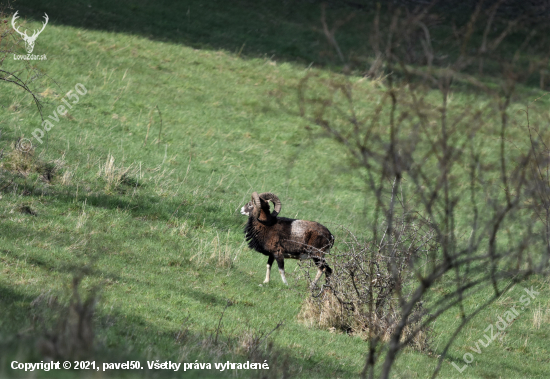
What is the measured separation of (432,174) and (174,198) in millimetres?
→ 12148

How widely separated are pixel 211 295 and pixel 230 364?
15.3 ft

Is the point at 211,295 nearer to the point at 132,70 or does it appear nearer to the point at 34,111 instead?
the point at 34,111

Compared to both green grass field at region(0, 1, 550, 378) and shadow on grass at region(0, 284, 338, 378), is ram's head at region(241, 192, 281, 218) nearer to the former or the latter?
green grass field at region(0, 1, 550, 378)

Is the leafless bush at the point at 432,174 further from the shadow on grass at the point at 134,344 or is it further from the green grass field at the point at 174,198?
the shadow on grass at the point at 134,344

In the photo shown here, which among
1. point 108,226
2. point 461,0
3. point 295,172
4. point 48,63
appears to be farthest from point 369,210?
point 461,0

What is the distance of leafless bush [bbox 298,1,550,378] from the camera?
17.6 ft

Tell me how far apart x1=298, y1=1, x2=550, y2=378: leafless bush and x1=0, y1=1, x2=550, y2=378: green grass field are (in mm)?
582

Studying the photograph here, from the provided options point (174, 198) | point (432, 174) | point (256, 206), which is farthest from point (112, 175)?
point (432, 174)

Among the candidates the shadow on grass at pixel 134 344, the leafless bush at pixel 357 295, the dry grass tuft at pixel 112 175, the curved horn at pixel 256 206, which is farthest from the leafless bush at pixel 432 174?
the dry grass tuft at pixel 112 175

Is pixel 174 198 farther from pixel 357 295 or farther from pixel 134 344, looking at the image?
pixel 134 344

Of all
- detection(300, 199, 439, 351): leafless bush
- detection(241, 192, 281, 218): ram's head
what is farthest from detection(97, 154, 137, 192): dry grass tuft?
detection(300, 199, 439, 351): leafless bush

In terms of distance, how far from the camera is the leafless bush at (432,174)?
17.6 ft

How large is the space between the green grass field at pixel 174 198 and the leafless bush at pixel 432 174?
0.58 metres

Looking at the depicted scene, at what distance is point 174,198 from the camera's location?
17.0 meters
